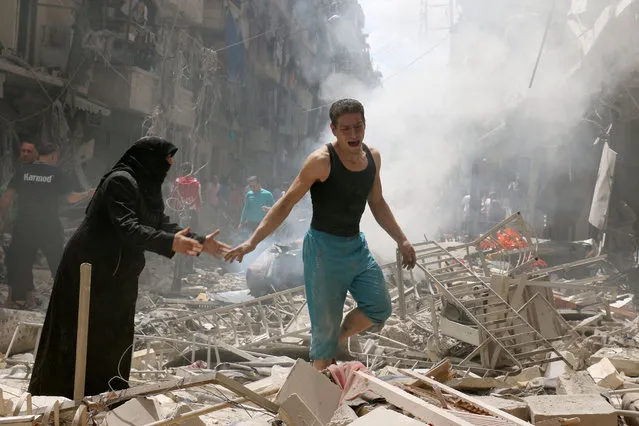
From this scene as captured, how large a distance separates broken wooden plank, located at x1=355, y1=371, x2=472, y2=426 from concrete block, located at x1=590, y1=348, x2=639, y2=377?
2.59 metres

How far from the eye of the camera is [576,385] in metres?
4.34

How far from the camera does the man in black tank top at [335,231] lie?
14.5 feet

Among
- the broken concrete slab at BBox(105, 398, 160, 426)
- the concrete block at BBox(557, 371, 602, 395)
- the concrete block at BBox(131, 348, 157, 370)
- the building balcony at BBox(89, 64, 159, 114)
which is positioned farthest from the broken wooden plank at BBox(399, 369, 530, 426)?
the building balcony at BBox(89, 64, 159, 114)

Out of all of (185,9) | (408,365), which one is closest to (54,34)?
(185,9)

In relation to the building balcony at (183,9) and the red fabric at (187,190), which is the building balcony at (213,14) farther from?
the red fabric at (187,190)

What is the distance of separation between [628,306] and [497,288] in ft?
13.8

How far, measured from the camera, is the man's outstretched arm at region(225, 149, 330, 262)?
438cm

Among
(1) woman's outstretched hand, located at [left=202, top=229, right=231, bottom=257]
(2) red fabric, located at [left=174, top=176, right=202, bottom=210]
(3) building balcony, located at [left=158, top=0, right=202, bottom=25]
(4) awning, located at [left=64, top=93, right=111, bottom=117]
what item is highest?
(3) building balcony, located at [left=158, top=0, right=202, bottom=25]

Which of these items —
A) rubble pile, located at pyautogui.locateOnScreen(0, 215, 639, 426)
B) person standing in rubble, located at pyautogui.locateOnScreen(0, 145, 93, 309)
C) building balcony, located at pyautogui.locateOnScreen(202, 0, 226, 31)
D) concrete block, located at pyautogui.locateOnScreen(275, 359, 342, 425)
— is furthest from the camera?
building balcony, located at pyautogui.locateOnScreen(202, 0, 226, 31)

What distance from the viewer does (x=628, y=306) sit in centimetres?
939

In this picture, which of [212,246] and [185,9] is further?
[185,9]

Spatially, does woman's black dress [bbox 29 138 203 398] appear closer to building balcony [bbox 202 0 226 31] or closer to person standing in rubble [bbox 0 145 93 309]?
person standing in rubble [bbox 0 145 93 309]

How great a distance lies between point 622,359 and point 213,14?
59.4ft

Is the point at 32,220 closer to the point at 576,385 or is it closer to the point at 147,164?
the point at 147,164
